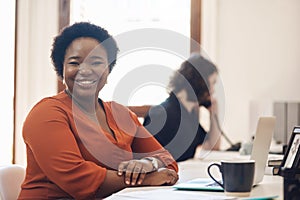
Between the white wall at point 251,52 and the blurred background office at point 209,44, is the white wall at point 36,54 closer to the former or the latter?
the blurred background office at point 209,44

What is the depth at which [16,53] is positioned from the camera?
12.9 feet

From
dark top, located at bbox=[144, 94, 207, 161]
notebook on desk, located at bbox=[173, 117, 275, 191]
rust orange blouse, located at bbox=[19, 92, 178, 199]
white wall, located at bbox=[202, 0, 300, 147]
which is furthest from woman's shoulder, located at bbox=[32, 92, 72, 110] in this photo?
white wall, located at bbox=[202, 0, 300, 147]

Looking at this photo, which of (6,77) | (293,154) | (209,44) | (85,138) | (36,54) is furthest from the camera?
(209,44)

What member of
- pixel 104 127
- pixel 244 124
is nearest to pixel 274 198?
pixel 104 127

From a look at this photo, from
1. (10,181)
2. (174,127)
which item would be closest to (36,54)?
(174,127)

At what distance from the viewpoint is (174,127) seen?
9.93 feet

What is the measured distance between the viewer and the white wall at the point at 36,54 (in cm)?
396

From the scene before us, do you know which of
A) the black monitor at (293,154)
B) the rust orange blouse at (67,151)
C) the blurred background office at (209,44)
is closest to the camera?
the black monitor at (293,154)

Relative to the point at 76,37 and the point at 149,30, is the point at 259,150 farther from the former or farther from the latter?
the point at 149,30

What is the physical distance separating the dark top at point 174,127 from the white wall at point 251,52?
112 centimetres

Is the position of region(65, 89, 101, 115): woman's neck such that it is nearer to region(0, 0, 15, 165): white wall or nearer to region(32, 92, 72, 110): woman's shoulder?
region(32, 92, 72, 110): woman's shoulder

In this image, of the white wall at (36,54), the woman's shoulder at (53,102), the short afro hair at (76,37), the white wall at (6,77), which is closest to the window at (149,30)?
the white wall at (36,54)

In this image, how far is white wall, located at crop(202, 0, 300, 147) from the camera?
13.9ft

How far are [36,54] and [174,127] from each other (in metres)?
1.42
